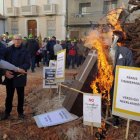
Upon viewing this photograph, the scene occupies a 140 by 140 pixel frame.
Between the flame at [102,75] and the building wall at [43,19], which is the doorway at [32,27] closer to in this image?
the building wall at [43,19]

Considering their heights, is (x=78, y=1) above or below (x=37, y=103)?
above

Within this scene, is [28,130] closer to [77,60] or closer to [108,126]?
[108,126]

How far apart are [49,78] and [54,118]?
8.27ft

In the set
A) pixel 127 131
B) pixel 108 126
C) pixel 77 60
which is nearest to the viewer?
pixel 127 131

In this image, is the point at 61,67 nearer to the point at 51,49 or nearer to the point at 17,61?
the point at 17,61

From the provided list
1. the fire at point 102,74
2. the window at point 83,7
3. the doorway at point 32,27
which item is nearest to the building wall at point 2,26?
the doorway at point 32,27


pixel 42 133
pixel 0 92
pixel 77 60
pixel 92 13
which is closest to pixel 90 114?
pixel 42 133

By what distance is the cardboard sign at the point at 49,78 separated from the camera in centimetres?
986

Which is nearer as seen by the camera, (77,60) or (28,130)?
(28,130)

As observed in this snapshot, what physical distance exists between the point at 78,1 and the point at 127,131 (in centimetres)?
2923

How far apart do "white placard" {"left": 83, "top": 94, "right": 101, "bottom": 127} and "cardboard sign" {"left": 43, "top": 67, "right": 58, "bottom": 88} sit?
138 inches

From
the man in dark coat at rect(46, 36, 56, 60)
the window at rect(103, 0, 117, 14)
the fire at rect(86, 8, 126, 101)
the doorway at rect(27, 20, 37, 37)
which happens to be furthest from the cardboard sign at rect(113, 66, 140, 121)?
the doorway at rect(27, 20, 37, 37)

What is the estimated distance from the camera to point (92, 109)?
632 cm

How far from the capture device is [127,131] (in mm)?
6242
